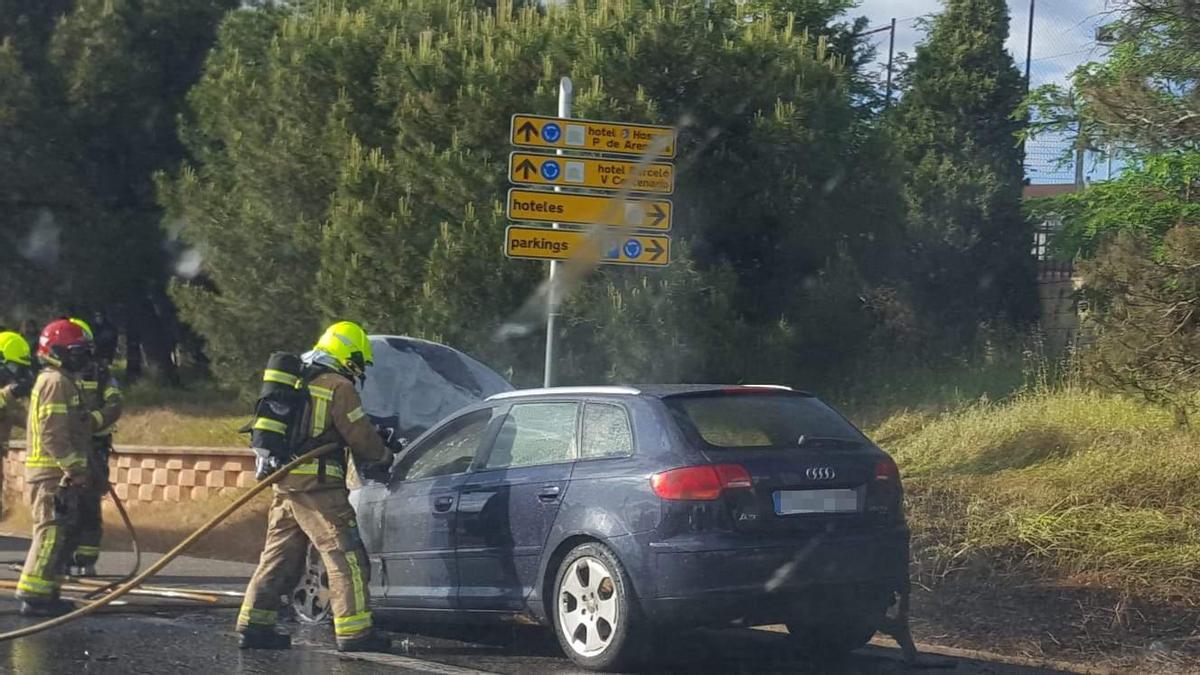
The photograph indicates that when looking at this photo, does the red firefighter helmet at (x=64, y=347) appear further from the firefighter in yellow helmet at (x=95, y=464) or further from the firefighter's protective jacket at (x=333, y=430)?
the firefighter's protective jacket at (x=333, y=430)

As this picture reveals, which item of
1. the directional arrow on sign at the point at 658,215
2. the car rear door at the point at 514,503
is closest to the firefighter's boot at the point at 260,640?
the car rear door at the point at 514,503

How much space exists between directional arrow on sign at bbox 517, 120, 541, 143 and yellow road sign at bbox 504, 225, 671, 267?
2.25 ft

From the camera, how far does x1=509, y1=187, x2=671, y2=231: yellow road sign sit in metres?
11.7

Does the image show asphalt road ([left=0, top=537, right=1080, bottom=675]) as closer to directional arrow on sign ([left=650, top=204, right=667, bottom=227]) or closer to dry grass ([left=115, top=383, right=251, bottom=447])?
directional arrow on sign ([left=650, top=204, right=667, bottom=227])

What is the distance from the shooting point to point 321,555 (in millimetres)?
7871

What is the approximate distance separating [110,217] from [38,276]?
1.44 m

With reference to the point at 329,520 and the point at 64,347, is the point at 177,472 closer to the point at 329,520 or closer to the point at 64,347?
the point at 64,347

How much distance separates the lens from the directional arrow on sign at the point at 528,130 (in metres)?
11.6

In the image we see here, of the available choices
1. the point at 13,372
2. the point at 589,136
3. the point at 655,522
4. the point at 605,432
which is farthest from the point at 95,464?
the point at 655,522

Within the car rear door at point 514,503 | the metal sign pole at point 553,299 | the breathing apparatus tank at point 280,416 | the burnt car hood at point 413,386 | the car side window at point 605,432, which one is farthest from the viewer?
the metal sign pole at point 553,299

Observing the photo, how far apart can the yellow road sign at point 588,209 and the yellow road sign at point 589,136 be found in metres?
0.38

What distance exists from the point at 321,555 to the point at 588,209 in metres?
4.73

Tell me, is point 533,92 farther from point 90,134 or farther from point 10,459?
point 90,134

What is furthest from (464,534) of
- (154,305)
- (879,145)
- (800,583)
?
(154,305)
